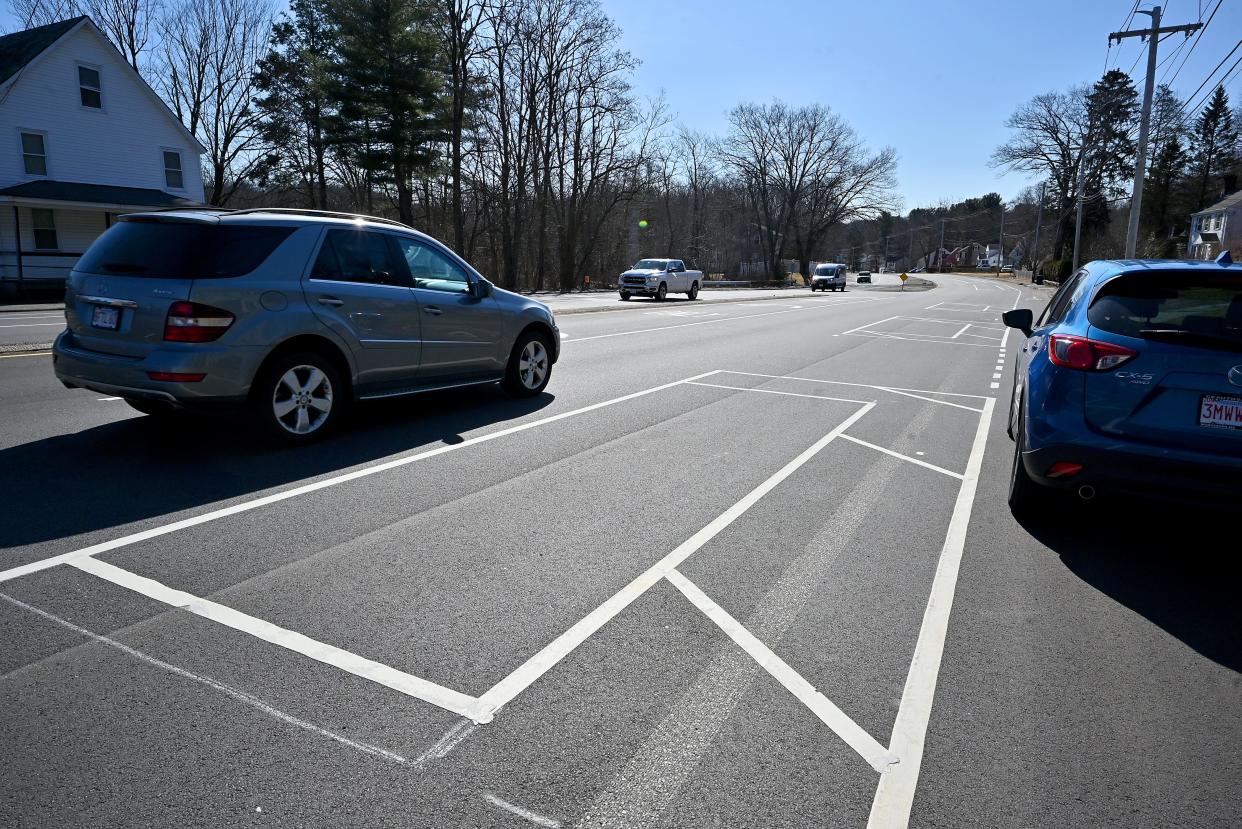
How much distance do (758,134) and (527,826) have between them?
87.4 m

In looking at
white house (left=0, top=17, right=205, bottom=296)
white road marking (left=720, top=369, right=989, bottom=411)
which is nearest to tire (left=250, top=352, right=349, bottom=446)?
white road marking (left=720, top=369, right=989, bottom=411)

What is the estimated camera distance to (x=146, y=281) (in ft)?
19.1

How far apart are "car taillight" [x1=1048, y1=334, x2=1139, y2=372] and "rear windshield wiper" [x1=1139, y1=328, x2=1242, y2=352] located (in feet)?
0.46

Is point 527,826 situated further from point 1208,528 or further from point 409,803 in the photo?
point 1208,528

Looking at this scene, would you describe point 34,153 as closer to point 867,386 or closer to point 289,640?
point 867,386

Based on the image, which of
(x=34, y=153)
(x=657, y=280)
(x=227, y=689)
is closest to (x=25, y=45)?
(x=34, y=153)

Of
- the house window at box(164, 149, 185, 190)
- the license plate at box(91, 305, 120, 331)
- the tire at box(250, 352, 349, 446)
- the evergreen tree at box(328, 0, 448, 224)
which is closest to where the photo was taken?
the license plate at box(91, 305, 120, 331)

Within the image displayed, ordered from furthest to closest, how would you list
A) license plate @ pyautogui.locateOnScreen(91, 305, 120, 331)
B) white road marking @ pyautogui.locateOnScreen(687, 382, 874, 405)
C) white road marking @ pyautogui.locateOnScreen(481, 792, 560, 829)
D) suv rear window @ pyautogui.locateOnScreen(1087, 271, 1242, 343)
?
white road marking @ pyautogui.locateOnScreen(687, 382, 874, 405), license plate @ pyautogui.locateOnScreen(91, 305, 120, 331), suv rear window @ pyautogui.locateOnScreen(1087, 271, 1242, 343), white road marking @ pyautogui.locateOnScreen(481, 792, 560, 829)

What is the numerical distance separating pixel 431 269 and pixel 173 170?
30756mm

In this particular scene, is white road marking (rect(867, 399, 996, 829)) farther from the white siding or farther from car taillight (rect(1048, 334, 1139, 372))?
the white siding

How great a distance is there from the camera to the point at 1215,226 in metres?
66.7

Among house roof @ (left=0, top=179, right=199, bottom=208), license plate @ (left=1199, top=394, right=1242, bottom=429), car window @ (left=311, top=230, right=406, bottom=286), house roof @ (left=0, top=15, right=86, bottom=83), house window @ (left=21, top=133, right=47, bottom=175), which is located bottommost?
license plate @ (left=1199, top=394, right=1242, bottom=429)

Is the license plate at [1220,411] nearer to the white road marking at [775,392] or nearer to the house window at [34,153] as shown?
the white road marking at [775,392]

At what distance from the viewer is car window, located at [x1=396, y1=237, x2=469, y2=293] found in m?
7.51
